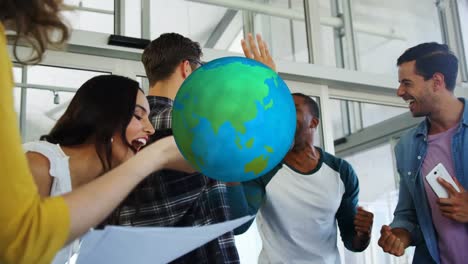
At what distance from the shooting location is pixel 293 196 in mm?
2156

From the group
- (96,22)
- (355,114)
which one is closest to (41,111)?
(96,22)

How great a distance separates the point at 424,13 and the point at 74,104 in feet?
10.6

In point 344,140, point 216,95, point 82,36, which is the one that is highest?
point 82,36

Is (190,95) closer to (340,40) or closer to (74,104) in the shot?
(74,104)

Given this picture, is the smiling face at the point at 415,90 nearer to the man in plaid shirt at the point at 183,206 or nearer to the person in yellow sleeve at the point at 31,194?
the man in plaid shirt at the point at 183,206

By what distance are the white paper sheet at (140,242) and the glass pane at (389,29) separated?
279 cm

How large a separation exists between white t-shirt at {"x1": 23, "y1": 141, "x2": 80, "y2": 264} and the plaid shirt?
11.0 inches

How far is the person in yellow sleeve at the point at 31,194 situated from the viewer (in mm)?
618

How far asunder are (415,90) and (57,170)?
1.75m

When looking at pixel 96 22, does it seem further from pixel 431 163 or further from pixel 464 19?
pixel 464 19

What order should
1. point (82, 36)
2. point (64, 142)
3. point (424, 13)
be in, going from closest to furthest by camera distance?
point (64, 142) < point (82, 36) < point (424, 13)

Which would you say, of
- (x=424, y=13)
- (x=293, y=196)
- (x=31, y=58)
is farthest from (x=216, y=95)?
(x=424, y=13)

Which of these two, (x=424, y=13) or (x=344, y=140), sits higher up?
(x=424, y=13)

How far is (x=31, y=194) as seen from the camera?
0.64 metres
